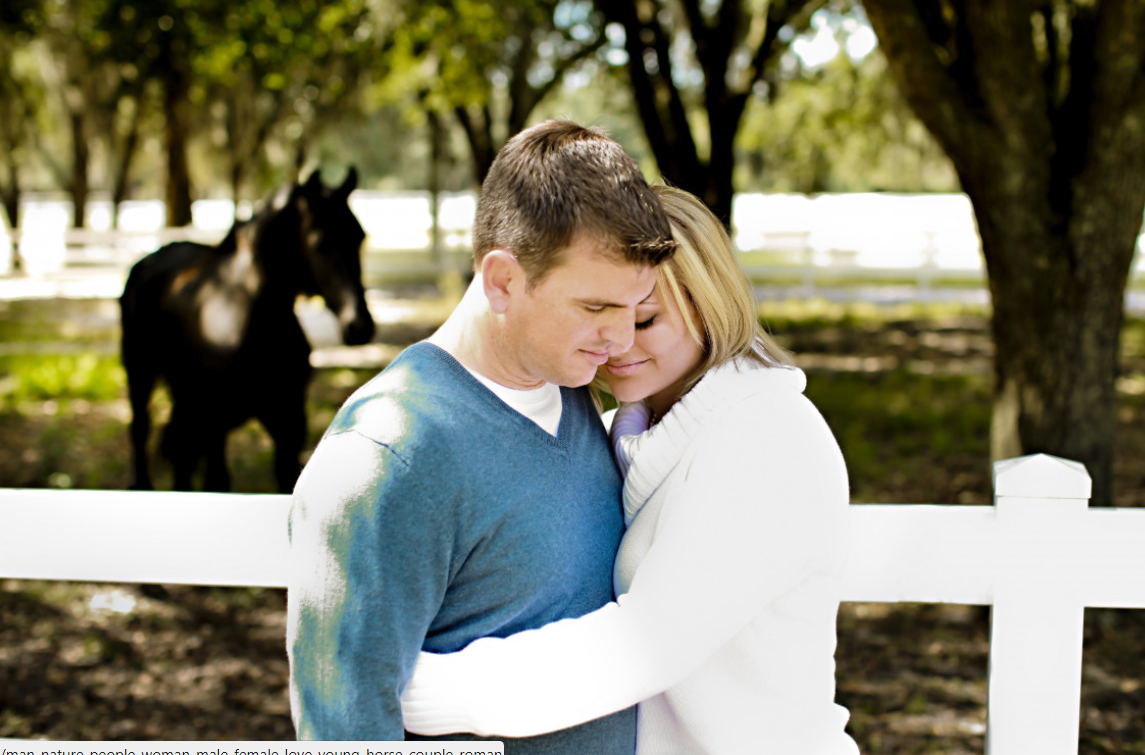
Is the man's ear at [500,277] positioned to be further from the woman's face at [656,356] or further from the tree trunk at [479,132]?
the tree trunk at [479,132]

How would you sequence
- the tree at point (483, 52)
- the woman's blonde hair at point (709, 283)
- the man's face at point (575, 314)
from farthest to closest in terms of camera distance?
the tree at point (483, 52) < the woman's blonde hair at point (709, 283) < the man's face at point (575, 314)

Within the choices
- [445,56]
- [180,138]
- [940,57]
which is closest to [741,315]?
[940,57]

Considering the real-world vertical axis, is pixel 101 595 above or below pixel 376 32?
below

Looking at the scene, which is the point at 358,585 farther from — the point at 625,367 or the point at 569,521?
the point at 625,367

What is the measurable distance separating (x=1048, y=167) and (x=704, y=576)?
3.36 m

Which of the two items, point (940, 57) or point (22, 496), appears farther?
point (940, 57)

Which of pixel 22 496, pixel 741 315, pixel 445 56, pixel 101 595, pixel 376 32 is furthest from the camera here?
pixel 376 32

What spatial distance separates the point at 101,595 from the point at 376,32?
1199 centimetres

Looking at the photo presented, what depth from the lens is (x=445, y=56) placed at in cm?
1223

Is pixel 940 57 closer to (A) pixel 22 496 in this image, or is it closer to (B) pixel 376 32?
(A) pixel 22 496

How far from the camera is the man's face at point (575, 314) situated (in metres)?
1.45

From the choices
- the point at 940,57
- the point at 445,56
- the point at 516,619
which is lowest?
the point at 516,619

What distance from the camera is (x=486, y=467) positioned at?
1.46m

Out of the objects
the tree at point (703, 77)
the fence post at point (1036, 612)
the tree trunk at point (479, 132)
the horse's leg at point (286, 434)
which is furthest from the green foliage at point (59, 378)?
the fence post at point (1036, 612)
